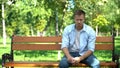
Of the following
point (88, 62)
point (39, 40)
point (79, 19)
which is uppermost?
point (79, 19)

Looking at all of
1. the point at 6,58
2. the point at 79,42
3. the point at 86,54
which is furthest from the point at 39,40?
the point at 86,54

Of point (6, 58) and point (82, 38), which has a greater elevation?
point (82, 38)

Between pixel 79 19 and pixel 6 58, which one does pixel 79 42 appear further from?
pixel 6 58

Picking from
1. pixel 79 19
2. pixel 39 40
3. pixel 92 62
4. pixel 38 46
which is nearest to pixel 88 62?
pixel 92 62

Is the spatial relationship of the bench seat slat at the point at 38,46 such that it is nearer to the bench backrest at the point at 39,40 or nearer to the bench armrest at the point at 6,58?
the bench backrest at the point at 39,40

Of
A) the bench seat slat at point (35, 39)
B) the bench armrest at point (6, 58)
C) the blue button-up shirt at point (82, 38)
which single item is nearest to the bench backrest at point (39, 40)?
the bench seat slat at point (35, 39)

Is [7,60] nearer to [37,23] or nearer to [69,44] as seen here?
[69,44]

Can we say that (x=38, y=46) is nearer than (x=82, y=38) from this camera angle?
No

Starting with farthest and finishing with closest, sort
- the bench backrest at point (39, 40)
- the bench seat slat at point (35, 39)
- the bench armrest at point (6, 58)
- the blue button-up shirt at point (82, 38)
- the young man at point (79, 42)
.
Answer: the bench seat slat at point (35, 39), the bench backrest at point (39, 40), the bench armrest at point (6, 58), the blue button-up shirt at point (82, 38), the young man at point (79, 42)

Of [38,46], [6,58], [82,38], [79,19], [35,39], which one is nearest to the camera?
[79,19]

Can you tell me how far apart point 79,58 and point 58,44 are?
1552 mm

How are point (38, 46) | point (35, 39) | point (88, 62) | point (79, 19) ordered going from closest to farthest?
point (79, 19), point (88, 62), point (38, 46), point (35, 39)

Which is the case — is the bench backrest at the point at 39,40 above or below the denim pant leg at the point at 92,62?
above

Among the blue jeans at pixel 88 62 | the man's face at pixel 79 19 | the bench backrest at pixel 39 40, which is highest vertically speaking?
the man's face at pixel 79 19
